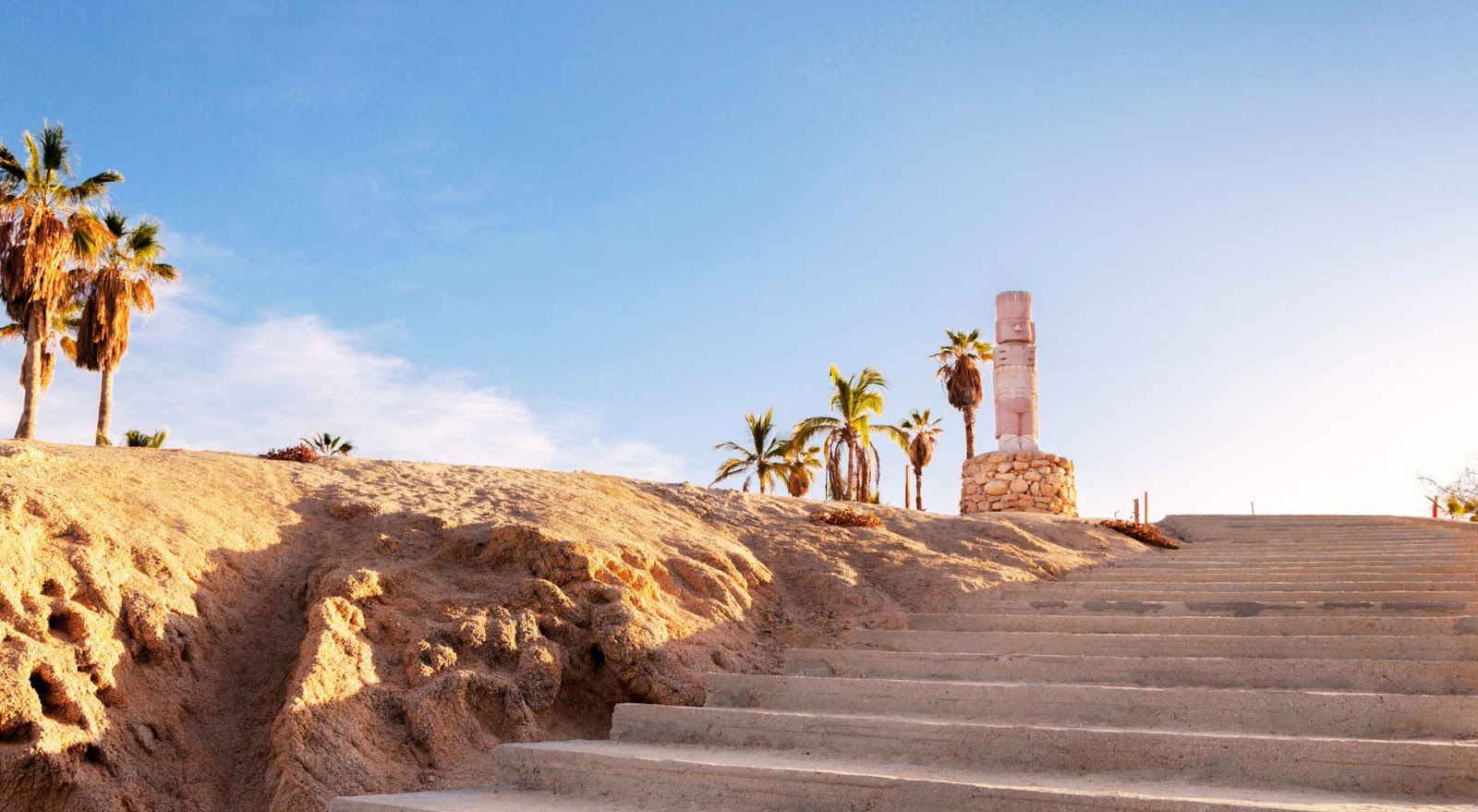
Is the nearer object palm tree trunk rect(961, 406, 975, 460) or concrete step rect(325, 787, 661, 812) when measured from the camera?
concrete step rect(325, 787, 661, 812)

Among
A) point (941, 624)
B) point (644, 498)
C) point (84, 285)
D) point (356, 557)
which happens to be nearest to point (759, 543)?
point (644, 498)

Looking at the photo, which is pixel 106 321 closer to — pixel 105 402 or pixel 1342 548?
pixel 105 402

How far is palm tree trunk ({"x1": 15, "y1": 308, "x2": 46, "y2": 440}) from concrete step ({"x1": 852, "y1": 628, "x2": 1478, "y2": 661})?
20102 millimetres

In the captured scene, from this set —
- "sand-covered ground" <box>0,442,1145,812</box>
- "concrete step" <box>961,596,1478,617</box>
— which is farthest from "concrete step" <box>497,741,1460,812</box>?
"concrete step" <box>961,596,1478,617</box>

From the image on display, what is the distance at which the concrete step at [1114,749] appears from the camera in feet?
13.9

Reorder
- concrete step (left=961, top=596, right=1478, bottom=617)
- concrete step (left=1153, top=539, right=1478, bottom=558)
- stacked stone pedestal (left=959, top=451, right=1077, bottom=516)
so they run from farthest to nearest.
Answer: stacked stone pedestal (left=959, top=451, right=1077, bottom=516) < concrete step (left=1153, top=539, right=1478, bottom=558) < concrete step (left=961, top=596, right=1478, bottom=617)

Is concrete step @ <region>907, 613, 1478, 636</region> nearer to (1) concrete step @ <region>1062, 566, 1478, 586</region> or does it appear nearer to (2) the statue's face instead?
(1) concrete step @ <region>1062, 566, 1478, 586</region>

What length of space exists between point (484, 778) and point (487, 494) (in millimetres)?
3948

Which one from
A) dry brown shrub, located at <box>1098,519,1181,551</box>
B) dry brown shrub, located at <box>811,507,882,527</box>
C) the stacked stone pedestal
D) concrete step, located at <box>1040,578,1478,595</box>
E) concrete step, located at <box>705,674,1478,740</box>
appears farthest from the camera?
the stacked stone pedestal

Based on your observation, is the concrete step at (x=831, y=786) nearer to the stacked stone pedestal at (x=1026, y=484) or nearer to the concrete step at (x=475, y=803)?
the concrete step at (x=475, y=803)

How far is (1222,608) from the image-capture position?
8141 millimetres

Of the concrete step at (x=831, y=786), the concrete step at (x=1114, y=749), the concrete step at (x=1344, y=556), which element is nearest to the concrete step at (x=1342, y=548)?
the concrete step at (x=1344, y=556)

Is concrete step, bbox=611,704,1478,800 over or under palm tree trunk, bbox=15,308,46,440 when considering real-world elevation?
under

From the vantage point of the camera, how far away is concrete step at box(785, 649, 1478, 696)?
5496mm
